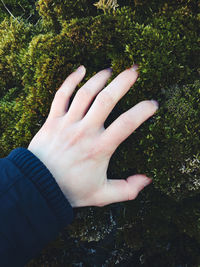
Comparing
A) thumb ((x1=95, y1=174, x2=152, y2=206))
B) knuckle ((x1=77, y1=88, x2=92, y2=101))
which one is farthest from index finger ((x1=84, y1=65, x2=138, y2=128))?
thumb ((x1=95, y1=174, x2=152, y2=206))

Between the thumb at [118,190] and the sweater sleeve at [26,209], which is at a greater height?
the sweater sleeve at [26,209]

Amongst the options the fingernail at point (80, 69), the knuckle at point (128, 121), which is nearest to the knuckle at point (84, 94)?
the fingernail at point (80, 69)

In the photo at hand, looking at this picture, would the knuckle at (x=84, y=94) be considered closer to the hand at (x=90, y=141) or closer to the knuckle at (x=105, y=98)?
the hand at (x=90, y=141)

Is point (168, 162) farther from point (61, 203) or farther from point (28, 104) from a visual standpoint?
point (28, 104)

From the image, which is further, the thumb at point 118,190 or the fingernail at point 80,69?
the fingernail at point 80,69

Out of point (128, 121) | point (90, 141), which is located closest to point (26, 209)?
point (90, 141)

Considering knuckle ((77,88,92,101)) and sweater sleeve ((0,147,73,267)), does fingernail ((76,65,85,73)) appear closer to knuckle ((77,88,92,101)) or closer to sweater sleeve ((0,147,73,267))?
knuckle ((77,88,92,101))

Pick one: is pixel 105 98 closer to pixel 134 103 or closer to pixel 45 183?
pixel 134 103
